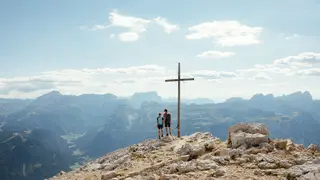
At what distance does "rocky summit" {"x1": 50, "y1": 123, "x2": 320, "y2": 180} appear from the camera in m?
15.1

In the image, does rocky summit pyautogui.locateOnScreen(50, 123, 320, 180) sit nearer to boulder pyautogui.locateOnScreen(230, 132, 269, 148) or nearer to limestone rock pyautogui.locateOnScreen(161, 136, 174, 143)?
boulder pyautogui.locateOnScreen(230, 132, 269, 148)

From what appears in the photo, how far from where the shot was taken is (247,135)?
20438 millimetres

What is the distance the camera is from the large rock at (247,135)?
19953mm

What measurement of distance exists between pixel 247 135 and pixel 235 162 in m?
3.68

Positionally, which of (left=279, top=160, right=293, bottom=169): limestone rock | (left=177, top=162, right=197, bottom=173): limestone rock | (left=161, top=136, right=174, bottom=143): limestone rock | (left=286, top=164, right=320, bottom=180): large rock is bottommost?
(left=161, top=136, right=174, bottom=143): limestone rock

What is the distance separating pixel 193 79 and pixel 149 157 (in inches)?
431

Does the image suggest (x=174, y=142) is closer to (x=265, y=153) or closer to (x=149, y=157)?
(x=149, y=157)

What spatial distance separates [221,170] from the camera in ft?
51.5

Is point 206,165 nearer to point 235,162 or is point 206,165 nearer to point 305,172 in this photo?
point 235,162

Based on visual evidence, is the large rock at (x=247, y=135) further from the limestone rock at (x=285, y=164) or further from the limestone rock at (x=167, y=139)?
the limestone rock at (x=167, y=139)

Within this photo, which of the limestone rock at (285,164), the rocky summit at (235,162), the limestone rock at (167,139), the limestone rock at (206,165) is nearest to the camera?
the rocky summit at (235,162)

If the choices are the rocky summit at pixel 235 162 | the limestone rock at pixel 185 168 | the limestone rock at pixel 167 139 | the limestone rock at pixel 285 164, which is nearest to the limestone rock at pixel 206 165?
the rocky summit at pixel 235 162

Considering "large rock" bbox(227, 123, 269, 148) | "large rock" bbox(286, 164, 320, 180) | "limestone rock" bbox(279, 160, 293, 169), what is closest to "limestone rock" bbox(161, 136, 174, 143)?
"large rock" bbox(227, 123, 269, 148)

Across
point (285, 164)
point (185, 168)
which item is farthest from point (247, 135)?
point (185, 168)
